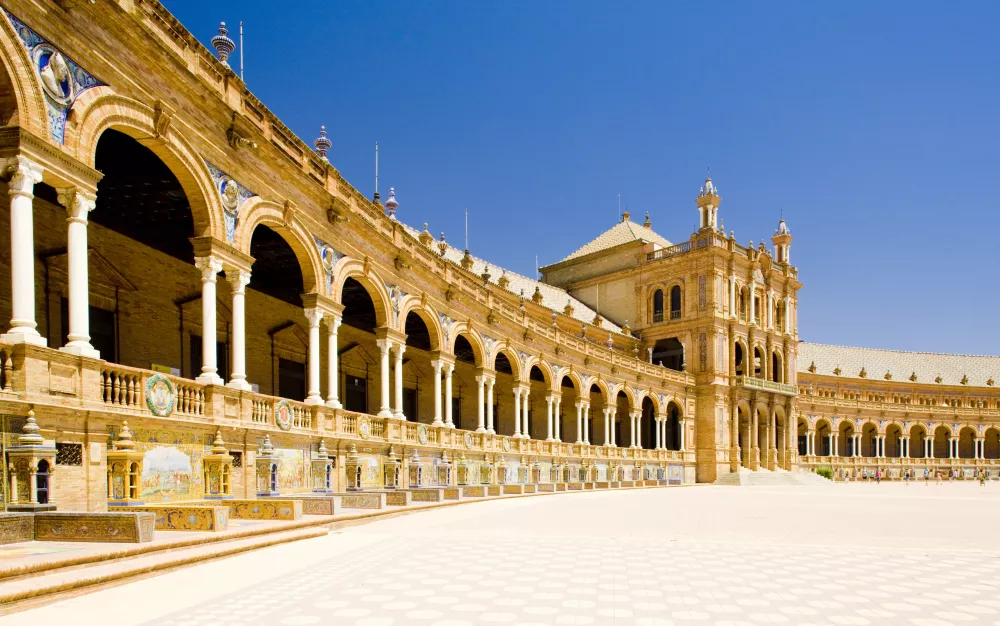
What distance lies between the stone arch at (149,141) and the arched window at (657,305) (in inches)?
1802

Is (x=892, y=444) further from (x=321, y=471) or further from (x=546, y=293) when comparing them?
(x=321, y=471)

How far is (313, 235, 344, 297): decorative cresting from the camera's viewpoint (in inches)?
782

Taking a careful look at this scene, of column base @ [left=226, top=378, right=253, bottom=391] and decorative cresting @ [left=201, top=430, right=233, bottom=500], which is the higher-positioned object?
column base @ [left=226, top=378, right=253, bottom=391]

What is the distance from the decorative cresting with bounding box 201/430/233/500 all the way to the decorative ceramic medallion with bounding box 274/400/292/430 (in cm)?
255

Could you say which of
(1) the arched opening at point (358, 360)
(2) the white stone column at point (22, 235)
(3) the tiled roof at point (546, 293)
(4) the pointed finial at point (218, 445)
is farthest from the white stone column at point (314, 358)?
(3) the tiled roof at point (546, 293)

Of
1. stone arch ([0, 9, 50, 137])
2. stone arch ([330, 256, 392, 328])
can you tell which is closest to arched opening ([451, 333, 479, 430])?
stone arch ([330, 256, 392, 328])

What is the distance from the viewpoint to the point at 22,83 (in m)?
10.7

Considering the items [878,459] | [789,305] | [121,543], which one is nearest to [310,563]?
[121,543]

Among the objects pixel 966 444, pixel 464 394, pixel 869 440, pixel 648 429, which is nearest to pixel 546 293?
pixel 648 429

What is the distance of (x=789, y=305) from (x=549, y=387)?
108 feet

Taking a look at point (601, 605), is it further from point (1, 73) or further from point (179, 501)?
point (1, 73)

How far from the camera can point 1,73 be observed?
34.3 feet

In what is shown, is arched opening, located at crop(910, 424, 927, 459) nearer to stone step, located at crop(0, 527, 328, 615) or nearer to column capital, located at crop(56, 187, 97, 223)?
stone step, located at crop(0, 527, 328, 615)

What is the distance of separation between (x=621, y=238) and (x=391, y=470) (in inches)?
1771
